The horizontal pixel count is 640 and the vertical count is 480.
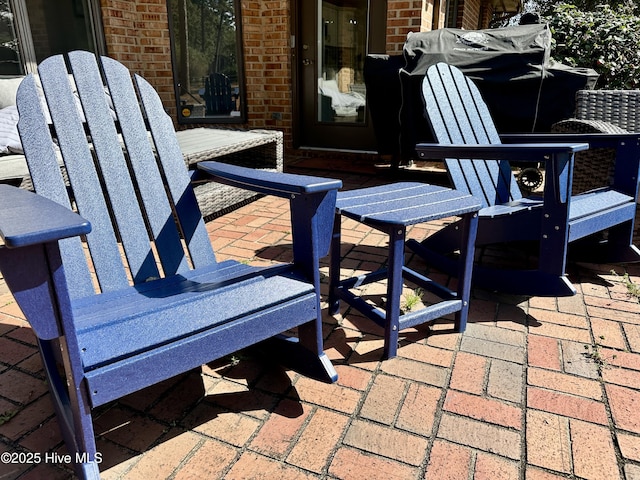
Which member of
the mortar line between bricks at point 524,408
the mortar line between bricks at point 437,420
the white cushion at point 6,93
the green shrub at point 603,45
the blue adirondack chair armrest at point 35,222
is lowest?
the mortar line between bricks at point 437,420

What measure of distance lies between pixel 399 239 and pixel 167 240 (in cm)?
83

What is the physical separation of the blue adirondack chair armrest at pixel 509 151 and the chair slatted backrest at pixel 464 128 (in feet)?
0.93

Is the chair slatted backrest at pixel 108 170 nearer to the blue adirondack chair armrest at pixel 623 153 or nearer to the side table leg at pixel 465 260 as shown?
the side table leg at pixel 465 260

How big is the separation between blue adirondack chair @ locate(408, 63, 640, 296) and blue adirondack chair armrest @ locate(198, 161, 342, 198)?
35.2 inches

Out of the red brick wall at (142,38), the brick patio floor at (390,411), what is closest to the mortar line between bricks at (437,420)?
the brick patio floor at (390,411)

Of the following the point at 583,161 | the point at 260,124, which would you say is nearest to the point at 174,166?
the point at 583,161

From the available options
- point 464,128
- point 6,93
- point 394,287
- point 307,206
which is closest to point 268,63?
point 6,93

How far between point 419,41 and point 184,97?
281 cm

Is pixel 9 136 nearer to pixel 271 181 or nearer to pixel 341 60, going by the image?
pixel 271 181

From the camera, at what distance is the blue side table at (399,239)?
5.49 feet

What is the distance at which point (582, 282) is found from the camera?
2428 millimetres

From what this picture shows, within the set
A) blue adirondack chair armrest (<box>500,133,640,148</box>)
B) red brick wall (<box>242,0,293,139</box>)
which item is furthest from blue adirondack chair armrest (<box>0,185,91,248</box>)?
red brick wall (<box>242,0,293,139</box>)

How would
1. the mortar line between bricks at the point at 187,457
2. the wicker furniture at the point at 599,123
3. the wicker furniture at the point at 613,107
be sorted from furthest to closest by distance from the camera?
1. the wicker furniture at the point at 613,107
2. the wicker furniture at the point at 599,123
3. the mortar line between bricks at the point at 187,457

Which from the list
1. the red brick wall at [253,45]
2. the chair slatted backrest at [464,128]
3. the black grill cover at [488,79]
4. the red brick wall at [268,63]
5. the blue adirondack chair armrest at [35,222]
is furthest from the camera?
the red brick wall at [268,63]
